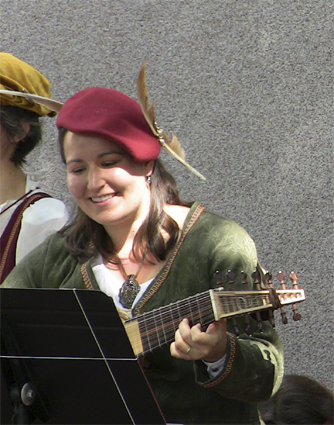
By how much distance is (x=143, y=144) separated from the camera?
148cm

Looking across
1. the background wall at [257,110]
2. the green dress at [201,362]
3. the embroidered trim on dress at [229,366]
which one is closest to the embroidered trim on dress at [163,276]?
the green dress at [201,362]

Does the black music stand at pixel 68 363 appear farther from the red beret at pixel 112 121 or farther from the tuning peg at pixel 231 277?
the red beret at pixel 112 121

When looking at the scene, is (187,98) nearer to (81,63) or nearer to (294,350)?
(81,63)

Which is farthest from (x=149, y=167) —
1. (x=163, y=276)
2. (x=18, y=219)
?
(x=18, y=219)

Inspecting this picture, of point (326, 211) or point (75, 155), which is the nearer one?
point (75, 155)

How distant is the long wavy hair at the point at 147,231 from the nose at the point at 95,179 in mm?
120

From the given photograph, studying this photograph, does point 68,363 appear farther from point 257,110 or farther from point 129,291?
point 257,110

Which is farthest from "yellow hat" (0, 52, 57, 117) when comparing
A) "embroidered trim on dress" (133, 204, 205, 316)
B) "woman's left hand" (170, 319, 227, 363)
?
"woman's left hand" (170, 319, 227, 363)

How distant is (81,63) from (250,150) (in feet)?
2.32

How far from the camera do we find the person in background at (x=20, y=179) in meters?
1.80

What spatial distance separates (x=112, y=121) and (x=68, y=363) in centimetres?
56

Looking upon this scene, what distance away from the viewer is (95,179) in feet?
4.76

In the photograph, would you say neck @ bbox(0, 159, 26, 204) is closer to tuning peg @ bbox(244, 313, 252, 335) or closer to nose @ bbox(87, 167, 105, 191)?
nose @ bbox(87, 167, 105, 191)

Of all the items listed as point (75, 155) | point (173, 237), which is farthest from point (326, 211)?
point (75, 155)
